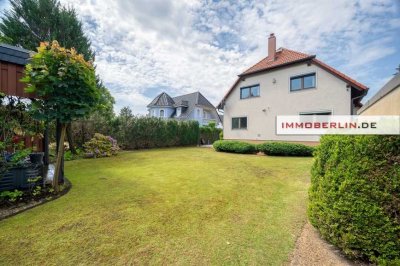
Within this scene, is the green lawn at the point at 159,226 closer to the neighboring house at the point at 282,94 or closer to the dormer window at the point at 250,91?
the neighboring house at the point at 282,94

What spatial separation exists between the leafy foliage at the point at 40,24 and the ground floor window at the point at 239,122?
473 inches

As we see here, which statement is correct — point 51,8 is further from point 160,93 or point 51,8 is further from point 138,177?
point 160,93

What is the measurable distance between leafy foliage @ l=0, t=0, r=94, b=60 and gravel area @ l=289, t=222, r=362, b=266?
14.9 m

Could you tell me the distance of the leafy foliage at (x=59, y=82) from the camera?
12.8ft

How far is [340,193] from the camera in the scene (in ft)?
7.29

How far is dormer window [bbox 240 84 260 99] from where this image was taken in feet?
49.3

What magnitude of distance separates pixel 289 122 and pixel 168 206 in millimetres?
12019

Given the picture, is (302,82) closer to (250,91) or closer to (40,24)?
(250,91)

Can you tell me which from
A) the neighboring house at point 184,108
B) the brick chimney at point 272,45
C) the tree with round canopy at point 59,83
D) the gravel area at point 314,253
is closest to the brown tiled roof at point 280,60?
the brick chimney at point 272,45

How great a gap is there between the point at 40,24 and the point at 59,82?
1197 cm

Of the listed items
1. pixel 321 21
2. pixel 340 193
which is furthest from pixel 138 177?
pixel 321 21

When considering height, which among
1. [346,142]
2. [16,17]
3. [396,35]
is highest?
[16,17]

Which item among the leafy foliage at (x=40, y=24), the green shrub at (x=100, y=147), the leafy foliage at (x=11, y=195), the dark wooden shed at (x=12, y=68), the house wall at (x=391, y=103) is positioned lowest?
the leafy foliage at (x=11, y=195)

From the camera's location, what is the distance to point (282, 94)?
530 inches
